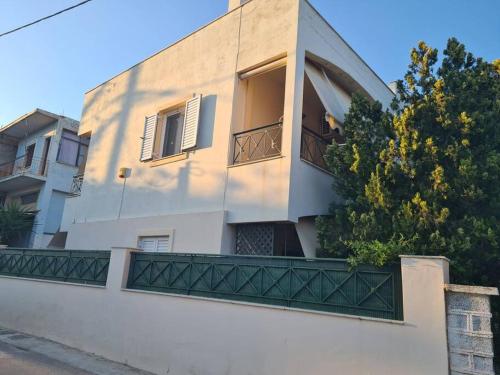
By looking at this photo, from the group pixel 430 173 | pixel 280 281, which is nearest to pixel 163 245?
pixel 280 281

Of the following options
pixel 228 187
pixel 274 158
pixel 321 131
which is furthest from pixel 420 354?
pixel 321 131

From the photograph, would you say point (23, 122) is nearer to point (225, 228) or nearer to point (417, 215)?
point (225, 228)

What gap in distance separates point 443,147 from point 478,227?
5.15 ft

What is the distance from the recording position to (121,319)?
25.9 ft

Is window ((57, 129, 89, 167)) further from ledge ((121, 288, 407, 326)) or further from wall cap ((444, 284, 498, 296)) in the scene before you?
wall cap ((444, 284, 498, 296))

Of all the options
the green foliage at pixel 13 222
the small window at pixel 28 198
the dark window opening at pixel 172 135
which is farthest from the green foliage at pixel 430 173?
the small window at pixel 28 198

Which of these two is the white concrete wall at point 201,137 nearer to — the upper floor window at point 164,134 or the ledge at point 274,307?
the upper floor window at point 164,134

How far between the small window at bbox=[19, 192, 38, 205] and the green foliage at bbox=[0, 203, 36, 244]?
4.15 feet

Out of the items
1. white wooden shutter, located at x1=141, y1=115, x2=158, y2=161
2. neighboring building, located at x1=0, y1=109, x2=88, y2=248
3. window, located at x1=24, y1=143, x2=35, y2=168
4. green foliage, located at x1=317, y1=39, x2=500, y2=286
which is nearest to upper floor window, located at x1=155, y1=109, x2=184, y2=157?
white wooden shutter, located at x1=141, y1=115, x2=158, y2=161

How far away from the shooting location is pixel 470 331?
445 cm

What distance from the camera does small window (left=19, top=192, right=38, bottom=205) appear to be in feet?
72.6

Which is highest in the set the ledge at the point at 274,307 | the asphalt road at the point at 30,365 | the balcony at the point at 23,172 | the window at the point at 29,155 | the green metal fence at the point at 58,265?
the window at the point at 29,155

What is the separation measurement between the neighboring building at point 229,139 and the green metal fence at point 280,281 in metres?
1.44

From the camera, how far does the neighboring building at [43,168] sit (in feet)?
68.5
